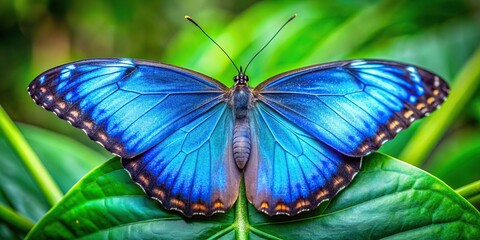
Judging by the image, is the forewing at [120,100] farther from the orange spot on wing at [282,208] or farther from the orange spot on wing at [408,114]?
the orange spot on wing at [408,114]

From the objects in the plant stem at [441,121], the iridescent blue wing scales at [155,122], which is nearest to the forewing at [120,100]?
the iridescent blue wing scales at [155,122]

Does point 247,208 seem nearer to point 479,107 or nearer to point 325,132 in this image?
point 325,132

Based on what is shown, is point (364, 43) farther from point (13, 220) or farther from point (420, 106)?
point (13, 220)

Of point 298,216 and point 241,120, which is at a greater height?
point 241,120

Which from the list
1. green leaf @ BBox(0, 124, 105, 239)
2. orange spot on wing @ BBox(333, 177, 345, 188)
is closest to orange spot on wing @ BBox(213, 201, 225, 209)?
orange spot on wing @ BBox(333, 177, 345, 188)

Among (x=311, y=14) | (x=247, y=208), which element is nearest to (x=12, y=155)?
(x=247, y=208)

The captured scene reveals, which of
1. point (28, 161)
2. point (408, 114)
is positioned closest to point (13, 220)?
point (28, 161)
